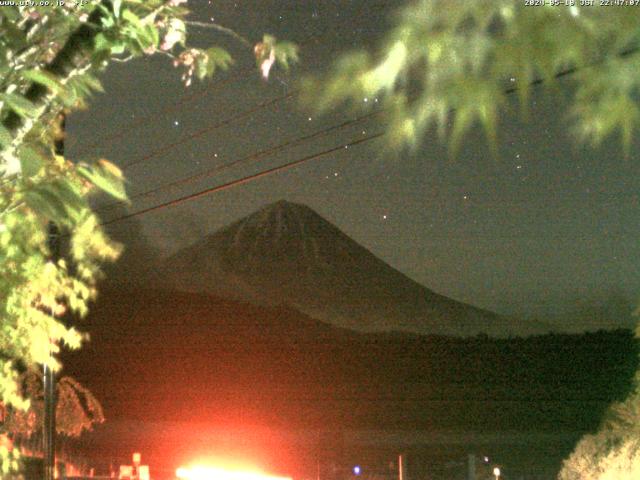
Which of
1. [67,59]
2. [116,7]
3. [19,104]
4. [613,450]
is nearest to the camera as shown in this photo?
[19,104]

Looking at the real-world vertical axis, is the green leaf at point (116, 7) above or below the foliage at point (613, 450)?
above

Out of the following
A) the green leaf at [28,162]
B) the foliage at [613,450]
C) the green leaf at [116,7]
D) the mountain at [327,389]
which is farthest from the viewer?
the mountain at [327,389]

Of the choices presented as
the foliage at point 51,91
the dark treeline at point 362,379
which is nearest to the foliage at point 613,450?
→ the foliage at point 51,91

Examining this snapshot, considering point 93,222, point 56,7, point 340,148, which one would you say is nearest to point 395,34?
point 56,7

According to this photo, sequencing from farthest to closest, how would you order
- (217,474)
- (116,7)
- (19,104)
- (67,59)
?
(217,474)
(67,59)
(116,7)
(19,104)

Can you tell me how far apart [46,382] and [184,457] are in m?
23.7

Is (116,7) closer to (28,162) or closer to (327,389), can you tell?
Result: (28,162)

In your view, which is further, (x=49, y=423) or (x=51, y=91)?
(x=49, y=423)

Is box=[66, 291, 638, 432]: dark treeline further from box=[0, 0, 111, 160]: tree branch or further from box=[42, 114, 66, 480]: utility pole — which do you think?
box=[0, 0, 111, 160]: tree branch

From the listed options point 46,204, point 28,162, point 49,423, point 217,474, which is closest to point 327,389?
point 49,423

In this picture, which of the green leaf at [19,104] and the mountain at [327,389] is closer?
the green leaf at [19,104]

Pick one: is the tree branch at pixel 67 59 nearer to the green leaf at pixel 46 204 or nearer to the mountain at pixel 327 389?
the green leaf at pixel 46 204

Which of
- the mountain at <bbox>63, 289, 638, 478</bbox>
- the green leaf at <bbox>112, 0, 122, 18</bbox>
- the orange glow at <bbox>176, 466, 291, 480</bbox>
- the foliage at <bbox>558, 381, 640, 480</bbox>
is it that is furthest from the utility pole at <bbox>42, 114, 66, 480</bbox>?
the mountain at <bbox>63, 289, 638, 478</bbox>

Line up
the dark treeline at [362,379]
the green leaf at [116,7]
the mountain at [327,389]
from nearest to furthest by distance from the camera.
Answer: the green leaf at [116,7], the mountain at [327,389], the dark treeline at [362,379]
